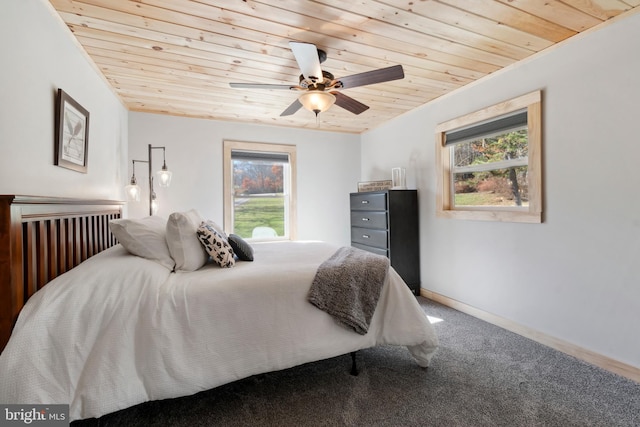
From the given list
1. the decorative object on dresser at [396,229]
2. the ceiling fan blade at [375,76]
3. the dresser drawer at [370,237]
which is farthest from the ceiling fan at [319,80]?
the dresser drawer at [370,237]

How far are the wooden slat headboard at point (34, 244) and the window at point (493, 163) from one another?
3.23m

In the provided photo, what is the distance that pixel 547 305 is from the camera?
2.37 meters

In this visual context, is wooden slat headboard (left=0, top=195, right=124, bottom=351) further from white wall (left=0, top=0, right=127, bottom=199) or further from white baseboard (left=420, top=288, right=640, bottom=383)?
white baseboard (left=420, top=288, right=640, bottom=383)

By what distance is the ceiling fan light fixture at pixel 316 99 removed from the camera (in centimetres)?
217

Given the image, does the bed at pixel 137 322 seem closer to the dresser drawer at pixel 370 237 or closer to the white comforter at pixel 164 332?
the white comforter at pixel 164 332

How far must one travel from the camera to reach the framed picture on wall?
177cm

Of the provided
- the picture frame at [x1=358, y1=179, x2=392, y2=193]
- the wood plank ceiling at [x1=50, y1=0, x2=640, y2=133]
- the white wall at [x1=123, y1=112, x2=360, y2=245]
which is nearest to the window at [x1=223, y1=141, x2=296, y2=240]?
the white wall at [x1=123, y1=112, x2=360, y2=245]

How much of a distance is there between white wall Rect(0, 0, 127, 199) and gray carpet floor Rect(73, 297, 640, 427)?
52.2 inches

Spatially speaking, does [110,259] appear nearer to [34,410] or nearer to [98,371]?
[98,371]

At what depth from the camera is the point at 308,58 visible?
71.1 inches

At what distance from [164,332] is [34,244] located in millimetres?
727

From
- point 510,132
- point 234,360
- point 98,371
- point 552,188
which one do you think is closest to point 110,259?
point 98,371

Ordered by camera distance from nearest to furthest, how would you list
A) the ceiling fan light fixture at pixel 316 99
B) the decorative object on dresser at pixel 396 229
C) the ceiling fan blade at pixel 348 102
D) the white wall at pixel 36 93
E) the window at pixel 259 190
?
the white wall at pixel 36 93, the ceiling fan light fixture at pixel 316 99, the ceiling fan blade at pixel 348 102, the decorative object on dresser at pixel 396 229, the window at pixel 259 190

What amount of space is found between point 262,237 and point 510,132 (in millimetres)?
3196
